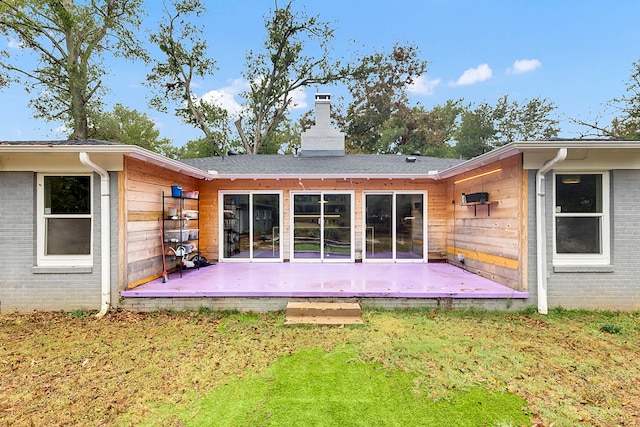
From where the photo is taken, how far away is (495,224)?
5.31 m

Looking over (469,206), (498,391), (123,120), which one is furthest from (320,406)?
(123,120)

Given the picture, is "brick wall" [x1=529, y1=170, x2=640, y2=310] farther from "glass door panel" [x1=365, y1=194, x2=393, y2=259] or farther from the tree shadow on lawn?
"glass door panel" [x1=365, y1=194, x2=393, y2=259]

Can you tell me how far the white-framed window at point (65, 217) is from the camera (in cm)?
471

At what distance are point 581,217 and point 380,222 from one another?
13.0 feet

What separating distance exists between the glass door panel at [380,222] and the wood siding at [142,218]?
15.7ft

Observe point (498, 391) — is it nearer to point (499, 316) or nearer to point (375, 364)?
point (375, 364)

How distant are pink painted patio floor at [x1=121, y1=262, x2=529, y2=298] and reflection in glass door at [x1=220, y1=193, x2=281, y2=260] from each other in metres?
0.76

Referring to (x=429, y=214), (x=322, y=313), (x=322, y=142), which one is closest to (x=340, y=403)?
(x=322, y=313)

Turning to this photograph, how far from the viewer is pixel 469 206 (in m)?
6.32

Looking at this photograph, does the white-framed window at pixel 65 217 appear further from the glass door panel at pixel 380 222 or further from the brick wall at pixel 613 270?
the brick wall at pixel 613 270

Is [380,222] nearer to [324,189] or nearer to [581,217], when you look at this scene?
[324,189]

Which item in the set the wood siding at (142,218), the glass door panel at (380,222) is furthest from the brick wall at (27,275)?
the glass door panel at (380,222)

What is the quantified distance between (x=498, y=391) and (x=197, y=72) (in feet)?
65.4

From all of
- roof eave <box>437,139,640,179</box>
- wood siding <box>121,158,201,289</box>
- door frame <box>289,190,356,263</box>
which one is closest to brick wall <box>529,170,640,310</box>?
roof eave <box>437,139,640,179</box>
